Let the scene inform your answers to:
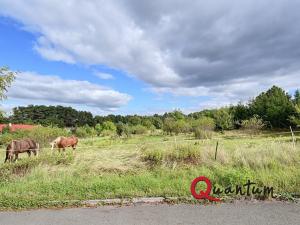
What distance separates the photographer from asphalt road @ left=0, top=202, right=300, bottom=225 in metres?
5.34

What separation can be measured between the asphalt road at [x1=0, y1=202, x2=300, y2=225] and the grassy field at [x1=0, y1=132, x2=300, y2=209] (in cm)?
63

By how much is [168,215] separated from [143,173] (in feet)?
10.8

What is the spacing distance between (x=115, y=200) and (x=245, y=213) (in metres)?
2.78

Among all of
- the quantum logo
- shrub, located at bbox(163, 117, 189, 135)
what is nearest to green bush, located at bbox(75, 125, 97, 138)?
shrub, located at bbox(163, 117, 189, 135)

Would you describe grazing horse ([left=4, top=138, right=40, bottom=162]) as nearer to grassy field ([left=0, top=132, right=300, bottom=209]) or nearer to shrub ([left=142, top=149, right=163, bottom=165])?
grassy field ([left=0, top=132, right=300, bottom=209])

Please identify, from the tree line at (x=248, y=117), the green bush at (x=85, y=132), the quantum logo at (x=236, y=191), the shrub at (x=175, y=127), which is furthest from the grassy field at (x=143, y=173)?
the green bush at (x=85, y=132)

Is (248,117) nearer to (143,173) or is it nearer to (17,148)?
(17,148)

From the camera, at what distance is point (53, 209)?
6324mm

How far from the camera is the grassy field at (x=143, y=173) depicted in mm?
6988

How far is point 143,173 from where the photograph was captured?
8938 millimetres

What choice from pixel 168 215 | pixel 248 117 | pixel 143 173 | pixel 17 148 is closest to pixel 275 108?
pixel 248 117

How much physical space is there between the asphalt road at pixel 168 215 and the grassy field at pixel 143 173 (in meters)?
0.63

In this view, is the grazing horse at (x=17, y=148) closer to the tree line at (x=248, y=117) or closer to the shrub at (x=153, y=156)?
the shrub at (x=153, y=156)

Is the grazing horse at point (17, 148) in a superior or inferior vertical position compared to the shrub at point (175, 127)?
inferior
